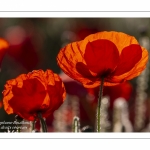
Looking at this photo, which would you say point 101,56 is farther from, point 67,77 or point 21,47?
point 21,47

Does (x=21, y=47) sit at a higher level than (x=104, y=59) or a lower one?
higher

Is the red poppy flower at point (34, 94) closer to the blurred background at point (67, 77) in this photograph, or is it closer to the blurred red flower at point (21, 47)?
the blurred background at point (67, 77)

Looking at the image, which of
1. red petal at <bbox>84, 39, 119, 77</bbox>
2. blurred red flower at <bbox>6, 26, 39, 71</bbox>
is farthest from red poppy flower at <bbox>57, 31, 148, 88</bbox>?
blurred red flower at <bbox>6, 26, 39, 71</bbox>

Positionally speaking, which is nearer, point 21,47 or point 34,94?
point 34,94

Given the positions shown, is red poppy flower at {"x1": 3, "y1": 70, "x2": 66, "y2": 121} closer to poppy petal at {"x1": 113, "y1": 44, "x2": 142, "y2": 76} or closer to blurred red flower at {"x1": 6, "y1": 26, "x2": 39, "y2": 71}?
poppy petal at {"x1": 113, "y1": 44, "x2": 142, "y2": 76}

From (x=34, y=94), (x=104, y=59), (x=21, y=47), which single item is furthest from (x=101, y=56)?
(x=21, y=47)

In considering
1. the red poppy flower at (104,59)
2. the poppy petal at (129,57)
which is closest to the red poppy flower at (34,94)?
the red poppy flower at (104,59)
